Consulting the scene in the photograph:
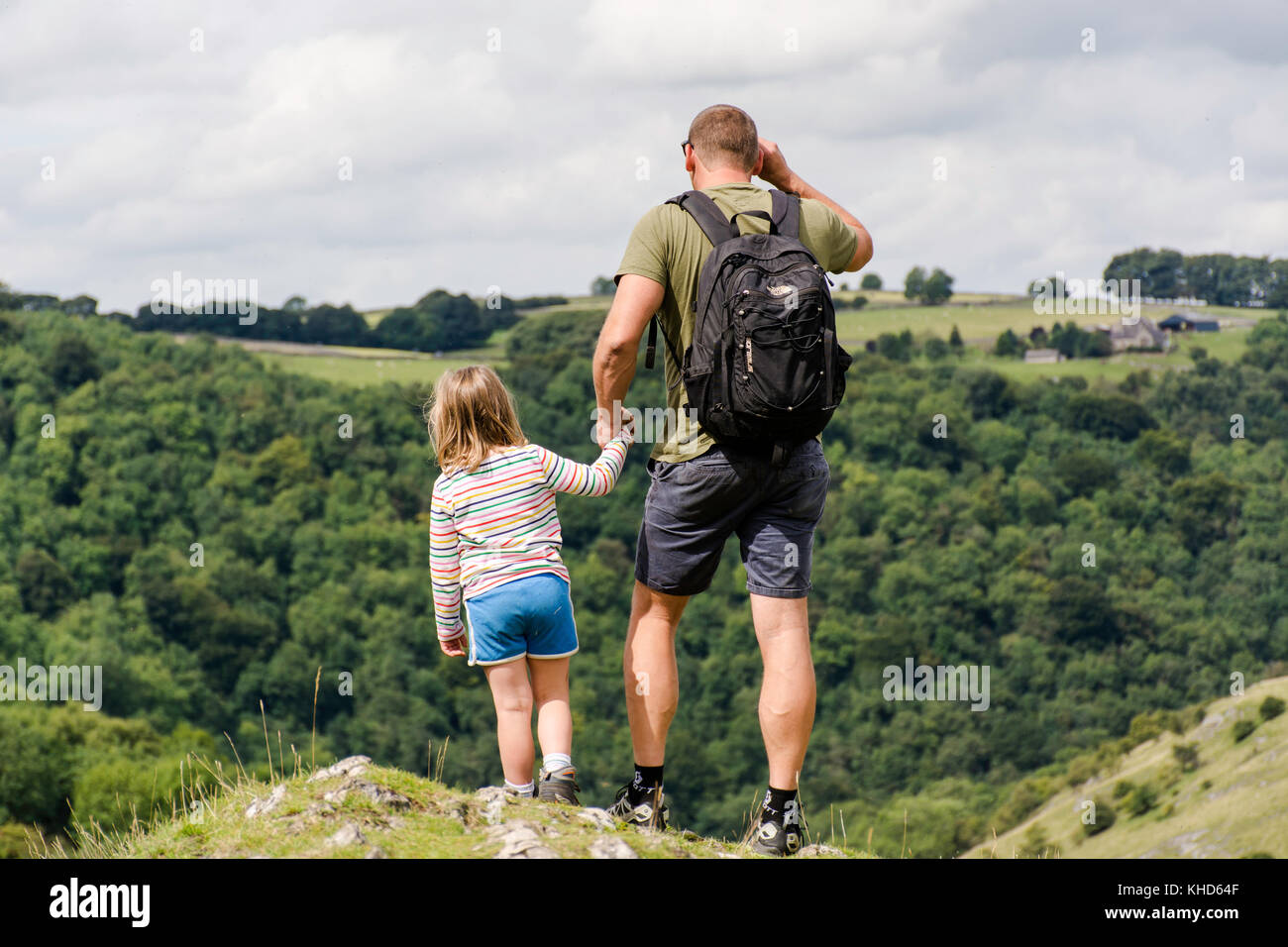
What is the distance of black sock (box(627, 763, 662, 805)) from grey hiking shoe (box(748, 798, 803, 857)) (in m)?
0.35

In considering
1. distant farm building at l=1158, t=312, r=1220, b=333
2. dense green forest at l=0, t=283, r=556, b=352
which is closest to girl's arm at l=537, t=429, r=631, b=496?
dense green forest at l=0, t=283, r=556, b=352

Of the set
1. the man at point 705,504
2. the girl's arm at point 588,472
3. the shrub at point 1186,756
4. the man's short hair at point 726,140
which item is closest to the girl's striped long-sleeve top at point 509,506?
the girl's arm at point 588,472

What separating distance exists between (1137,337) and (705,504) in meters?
87.6

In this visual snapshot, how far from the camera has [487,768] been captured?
49.5 metres

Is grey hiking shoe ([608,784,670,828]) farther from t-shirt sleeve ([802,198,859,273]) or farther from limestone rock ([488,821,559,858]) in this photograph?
t-shirt sleeve ([802,198,859,273])

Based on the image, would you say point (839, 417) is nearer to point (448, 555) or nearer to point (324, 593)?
point (324, 593)

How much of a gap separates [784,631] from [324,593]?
197 feet

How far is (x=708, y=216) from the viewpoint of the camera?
12.9 ft

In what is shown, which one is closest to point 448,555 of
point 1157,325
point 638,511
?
point 638,511

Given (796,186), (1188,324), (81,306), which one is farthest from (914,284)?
(796,186)

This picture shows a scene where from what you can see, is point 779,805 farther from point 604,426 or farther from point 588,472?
point 604,426

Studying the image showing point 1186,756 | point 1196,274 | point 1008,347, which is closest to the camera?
point 1186,756

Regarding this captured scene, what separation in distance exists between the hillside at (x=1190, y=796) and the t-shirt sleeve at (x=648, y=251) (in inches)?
1488

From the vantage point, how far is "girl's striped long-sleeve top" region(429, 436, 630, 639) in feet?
13.4
